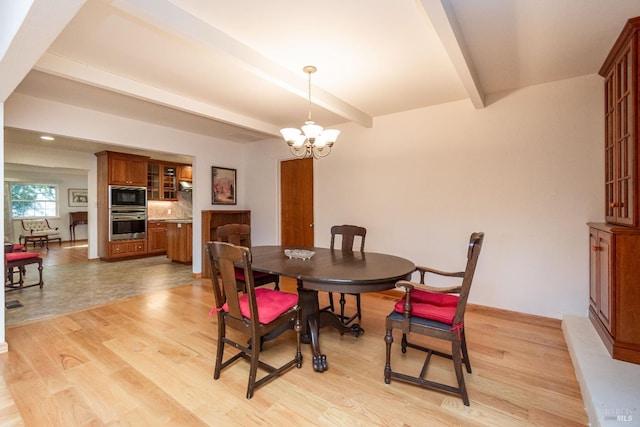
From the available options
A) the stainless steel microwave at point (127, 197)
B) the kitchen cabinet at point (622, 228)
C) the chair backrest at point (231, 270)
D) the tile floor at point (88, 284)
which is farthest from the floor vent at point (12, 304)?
the kitchen cabinet at point (622, 228)

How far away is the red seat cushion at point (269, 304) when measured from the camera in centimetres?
196

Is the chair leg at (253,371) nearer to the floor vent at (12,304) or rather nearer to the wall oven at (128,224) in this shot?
the floor vent at (12,304)

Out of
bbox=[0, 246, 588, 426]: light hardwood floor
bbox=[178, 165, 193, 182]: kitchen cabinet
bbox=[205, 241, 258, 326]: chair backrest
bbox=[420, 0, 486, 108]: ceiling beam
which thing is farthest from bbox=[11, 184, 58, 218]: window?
bbox=[420, 0, 486, 108]: ceiling beam

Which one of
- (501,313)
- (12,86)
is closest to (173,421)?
(12,86)

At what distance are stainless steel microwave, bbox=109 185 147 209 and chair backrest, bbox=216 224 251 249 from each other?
14.9 ft

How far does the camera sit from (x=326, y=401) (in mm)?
1823

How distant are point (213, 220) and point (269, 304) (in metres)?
3.52

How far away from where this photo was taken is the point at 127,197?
21.3 feet

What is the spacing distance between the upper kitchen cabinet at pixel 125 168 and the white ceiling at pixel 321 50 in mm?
3191

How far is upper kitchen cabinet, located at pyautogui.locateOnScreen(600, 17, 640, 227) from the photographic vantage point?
198 cm

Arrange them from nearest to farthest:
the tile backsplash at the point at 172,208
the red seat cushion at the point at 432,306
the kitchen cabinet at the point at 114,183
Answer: the red seat cushion at the point at 432,306 → the kitchen cabinet at the point at 114,183 → the tile backsplash at the point at 172,208

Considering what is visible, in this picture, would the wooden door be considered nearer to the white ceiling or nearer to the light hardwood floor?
the white ceiling

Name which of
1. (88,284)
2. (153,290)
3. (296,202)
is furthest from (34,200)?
(296,202)

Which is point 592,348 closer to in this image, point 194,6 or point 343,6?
point 343,6
